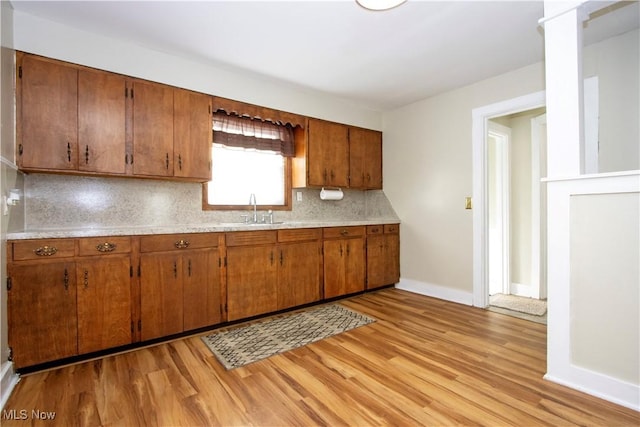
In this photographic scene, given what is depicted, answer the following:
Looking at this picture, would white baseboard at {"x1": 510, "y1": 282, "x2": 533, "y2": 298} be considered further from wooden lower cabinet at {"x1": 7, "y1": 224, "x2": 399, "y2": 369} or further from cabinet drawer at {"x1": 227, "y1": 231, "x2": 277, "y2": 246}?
cabinet drawer at {"x1": 227, "y1": 231, "x2": 277, "y2": 246}

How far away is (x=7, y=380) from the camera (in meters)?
1.74

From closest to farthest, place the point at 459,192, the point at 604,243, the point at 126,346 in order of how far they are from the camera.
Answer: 1. the point at 604,243
2. the point at 126,346
3. the point at 459,192

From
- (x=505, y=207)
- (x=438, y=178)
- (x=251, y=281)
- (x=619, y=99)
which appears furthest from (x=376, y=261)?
(x=619, y=99)

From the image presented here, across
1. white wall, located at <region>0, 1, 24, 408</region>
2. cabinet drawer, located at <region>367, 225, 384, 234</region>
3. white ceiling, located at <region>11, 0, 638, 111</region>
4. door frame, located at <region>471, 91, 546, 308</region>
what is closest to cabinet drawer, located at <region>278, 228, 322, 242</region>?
cabinet drawer, located at <region>367, 225, 384, 234</region>

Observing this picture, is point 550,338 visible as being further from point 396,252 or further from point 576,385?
point 396,252

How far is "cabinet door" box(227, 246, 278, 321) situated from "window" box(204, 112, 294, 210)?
74 cm

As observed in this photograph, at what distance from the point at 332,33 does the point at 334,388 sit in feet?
8.24

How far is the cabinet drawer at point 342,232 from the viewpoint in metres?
3.40

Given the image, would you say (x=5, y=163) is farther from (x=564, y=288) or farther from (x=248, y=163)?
(x=564, y=288)

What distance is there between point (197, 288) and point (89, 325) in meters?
0.74

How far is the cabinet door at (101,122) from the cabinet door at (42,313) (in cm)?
80

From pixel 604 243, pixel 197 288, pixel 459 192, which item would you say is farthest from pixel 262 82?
pixel 604 243

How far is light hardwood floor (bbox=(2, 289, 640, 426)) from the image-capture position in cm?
151

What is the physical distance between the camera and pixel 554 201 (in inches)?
72.6
